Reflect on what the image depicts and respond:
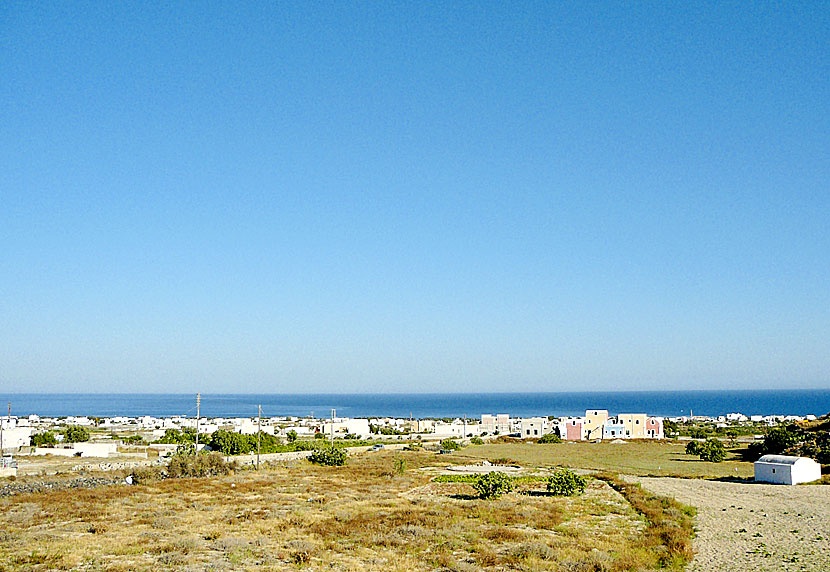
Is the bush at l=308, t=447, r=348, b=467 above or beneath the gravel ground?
beneath

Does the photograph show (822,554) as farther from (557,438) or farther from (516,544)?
(557,438)

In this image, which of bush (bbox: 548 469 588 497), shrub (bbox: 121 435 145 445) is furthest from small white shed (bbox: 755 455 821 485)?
shrub (bbox: 121 435 145 445)

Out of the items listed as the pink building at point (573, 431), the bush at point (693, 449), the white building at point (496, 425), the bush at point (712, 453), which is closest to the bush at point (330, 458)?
the bush at point (712, 453)

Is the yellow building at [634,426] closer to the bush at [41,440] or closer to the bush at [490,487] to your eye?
the bush at [490,487]

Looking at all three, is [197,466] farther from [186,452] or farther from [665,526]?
[665,526]

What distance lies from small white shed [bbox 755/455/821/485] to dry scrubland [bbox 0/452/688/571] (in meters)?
8.96

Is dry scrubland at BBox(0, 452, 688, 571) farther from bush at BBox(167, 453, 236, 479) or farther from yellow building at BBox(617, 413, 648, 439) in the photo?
yellow building at BBox(617, 413, 648, 439)

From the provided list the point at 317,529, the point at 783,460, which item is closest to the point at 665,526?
the point at 317,529

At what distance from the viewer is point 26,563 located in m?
17.1

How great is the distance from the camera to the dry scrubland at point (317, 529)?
17.6 metres

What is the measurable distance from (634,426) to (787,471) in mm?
46379

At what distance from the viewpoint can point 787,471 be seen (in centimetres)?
3488

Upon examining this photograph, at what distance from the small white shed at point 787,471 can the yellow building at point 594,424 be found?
42.9 metres

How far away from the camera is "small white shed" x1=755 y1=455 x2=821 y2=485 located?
3472cm
